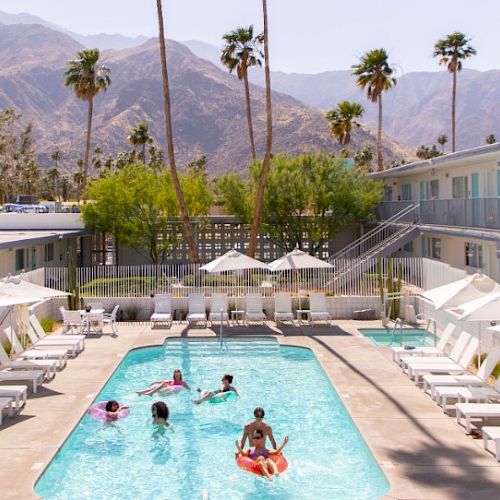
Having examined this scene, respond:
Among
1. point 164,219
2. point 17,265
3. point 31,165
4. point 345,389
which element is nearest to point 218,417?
point 345,389

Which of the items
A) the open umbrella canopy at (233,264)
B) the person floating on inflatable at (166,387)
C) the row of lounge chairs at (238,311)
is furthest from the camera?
the row of lounge chairs at (238,311)

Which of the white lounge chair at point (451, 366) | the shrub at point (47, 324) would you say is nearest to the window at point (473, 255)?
the white lounge chair at point (451, 366)

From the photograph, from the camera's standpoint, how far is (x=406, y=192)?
36125 millimetres

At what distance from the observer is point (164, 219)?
33500 mm

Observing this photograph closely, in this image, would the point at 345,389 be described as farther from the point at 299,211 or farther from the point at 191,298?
the point at 299,211

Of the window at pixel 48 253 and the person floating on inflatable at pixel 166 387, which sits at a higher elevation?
the window at pixel 48 253

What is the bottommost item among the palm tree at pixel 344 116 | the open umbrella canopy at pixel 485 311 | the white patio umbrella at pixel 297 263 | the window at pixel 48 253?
the open umbrella canopy at pixel 485 311

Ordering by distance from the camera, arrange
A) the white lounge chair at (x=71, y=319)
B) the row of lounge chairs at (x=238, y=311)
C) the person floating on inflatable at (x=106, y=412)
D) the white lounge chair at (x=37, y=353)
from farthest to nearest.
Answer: the row of lounge chairs at (x=238, y=311) → the white lounge chair at (x=71, y=319) → the white lounge chair at (x=37, y=353) → the person floating on inflatable at (x=106, y=412)

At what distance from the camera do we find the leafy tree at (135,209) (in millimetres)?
32969

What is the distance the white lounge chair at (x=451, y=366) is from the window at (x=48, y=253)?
70.7 feet

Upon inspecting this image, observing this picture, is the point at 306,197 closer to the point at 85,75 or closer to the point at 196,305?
the point at 196,305

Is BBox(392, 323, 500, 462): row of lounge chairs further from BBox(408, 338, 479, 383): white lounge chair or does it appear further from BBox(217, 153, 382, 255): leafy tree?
BBox(217, 153, 382, 255): leafy tree

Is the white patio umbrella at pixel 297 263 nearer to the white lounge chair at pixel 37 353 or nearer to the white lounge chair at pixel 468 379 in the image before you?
the white lounge chair at pixel 37 353

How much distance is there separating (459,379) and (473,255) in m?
13.8
